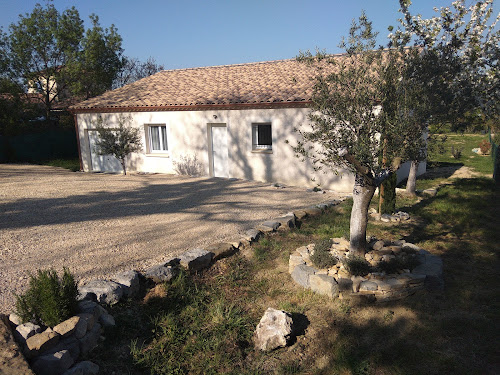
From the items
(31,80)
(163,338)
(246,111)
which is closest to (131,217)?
(163,338)

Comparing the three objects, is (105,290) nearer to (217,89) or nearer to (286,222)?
(286,222)

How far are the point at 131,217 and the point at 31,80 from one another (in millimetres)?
17028

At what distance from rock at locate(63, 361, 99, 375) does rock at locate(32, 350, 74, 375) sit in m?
0.07

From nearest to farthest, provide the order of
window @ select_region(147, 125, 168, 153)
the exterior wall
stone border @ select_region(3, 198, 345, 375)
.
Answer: stone border @ select_region(3, 198, 345, 375)
the exterior wall
window @ select_region(147, 125, 168, 153)

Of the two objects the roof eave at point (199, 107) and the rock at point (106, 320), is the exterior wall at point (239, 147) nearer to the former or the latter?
the roof eave at point (199, 107)

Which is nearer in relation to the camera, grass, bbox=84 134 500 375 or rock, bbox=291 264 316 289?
grass, bbox=84 134 500 375

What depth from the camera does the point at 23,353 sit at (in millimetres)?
3154

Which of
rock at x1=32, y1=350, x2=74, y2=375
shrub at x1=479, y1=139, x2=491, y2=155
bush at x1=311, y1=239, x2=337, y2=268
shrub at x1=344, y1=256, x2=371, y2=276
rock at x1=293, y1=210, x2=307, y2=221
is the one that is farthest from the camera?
shrub at x1=479, y1=139, x2=491, y2=155

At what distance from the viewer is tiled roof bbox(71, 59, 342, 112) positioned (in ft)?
40.7

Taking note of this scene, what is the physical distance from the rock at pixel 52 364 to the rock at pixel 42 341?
0.31ft

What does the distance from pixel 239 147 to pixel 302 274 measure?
8.49 m

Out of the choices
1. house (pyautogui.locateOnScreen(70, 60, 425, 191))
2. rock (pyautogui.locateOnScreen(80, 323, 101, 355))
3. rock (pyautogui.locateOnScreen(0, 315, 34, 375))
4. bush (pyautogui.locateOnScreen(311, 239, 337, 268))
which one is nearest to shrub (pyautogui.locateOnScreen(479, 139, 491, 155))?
house (pyautogui.locateOnScreen(70, 60, 425, 191))

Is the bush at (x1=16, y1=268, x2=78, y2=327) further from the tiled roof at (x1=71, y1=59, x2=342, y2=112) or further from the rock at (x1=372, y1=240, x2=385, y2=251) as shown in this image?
the tiled roof at (x1=71, y1=59, x2=342, y2=112)

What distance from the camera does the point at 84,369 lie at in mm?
3279
